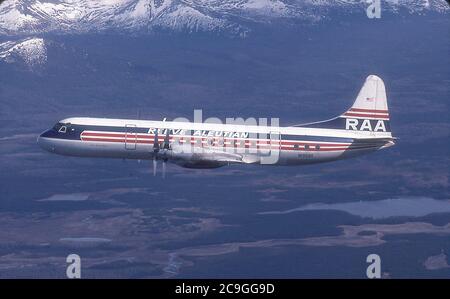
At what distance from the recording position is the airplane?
336 feet

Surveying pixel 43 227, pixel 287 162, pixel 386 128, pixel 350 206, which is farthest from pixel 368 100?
pixel 43 227

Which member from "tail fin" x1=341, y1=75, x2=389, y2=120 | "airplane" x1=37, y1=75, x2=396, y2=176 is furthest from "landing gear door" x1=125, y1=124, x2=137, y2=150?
"tail fin" x1=341, y1=75, x2=389, y2=120

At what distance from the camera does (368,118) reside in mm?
111438

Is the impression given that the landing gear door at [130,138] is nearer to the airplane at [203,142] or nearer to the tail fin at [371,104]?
the airplane at [203,142]

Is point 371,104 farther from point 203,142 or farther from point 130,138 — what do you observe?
point 130,138

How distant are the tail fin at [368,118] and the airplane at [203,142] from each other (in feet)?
9.33

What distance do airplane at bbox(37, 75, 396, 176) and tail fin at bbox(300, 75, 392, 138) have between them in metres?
2.85

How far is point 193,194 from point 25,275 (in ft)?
175

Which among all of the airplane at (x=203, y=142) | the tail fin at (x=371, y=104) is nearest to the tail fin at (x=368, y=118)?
the tail fin at (x=371, y=104)

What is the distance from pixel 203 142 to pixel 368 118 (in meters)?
23.3

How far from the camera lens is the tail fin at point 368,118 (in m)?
111

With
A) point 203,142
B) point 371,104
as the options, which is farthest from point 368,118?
point 203,142

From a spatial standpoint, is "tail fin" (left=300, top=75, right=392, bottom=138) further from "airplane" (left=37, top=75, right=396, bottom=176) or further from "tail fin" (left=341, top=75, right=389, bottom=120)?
"airplane" (left=37, top=75, right=396, bottom=176)
